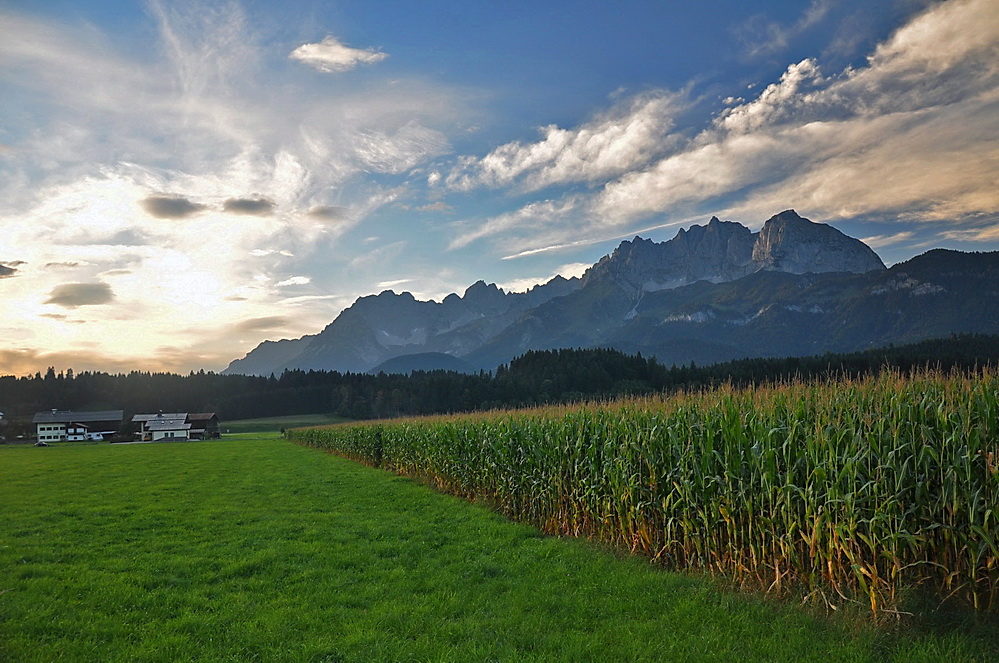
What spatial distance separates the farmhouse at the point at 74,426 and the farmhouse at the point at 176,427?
773 centimetres

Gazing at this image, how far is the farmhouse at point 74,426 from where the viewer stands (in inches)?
4198

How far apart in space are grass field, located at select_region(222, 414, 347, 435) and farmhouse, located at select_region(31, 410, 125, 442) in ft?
74.5

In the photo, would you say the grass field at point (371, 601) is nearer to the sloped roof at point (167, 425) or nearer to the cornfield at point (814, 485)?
the cornfield at point (814, 485)

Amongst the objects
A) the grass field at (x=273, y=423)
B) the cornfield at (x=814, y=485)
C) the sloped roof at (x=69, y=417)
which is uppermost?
the cornfield at (x=814, y=485)

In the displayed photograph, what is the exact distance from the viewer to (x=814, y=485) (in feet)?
23.8

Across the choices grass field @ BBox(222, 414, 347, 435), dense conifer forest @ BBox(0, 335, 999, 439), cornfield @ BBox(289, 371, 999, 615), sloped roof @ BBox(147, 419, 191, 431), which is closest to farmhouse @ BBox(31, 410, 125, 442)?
dense conifer forest @ BBox(0, 335, 999, 439)

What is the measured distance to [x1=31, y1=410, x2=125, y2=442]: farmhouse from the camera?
10662 centimetres

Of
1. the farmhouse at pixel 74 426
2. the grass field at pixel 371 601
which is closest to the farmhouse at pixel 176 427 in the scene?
the farmhouse at pixel 74 426

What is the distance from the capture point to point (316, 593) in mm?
8891

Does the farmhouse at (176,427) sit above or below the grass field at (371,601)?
below

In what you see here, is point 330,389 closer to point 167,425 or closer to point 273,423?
point 273,423

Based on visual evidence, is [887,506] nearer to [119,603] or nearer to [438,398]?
[119,603]

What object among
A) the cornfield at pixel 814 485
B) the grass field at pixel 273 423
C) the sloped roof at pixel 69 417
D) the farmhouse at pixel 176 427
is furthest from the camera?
the grass field at pixel 273 423

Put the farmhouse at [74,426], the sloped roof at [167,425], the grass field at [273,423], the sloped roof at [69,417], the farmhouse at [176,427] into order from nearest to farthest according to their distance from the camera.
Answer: the farmhouse at [176,427] < the sloped roof at [167,425] < the farmhouse at [74,426] < the sloped roof at [69,417] < the grass field at [273,423]
